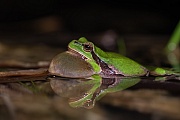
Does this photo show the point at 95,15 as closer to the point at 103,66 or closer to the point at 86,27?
the point at 86,27

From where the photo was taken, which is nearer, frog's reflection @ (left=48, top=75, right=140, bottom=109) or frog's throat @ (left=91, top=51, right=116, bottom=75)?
frog's reflection @ (left=48, top=75, right=140, bottom=109)

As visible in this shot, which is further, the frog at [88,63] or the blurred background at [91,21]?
the blurred background at [91,21]

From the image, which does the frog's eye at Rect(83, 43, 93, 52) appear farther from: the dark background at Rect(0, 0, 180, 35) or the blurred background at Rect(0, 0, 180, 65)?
the dark background at Rect(0, 0, 180, 35)

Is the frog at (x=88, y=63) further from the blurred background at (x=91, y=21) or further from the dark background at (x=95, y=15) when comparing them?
the dark background at (x=95, y=15)

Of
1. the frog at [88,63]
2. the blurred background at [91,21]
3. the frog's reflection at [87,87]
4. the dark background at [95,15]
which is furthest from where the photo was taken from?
the dark background at [95,15]

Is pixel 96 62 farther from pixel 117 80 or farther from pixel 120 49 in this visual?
pixel 120 49

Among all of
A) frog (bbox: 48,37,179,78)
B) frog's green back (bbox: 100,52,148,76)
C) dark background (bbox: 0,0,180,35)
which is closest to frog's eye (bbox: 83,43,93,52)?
frog (bbox: 48,37,179,78)

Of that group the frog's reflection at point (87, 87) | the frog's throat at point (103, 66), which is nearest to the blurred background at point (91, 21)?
the frog's throat at point (103, 66)

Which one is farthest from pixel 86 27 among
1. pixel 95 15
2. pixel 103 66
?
pixel 103 66
